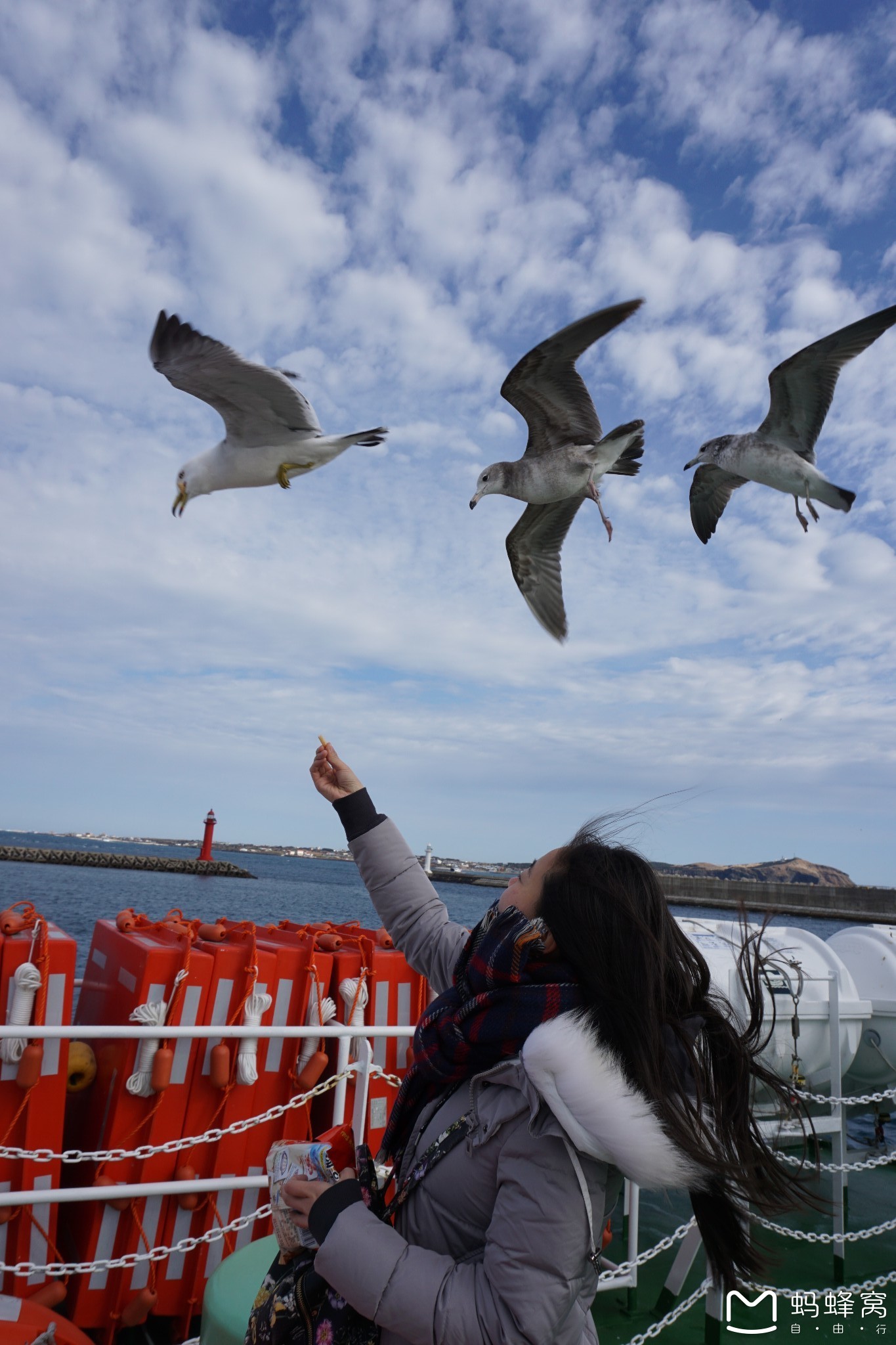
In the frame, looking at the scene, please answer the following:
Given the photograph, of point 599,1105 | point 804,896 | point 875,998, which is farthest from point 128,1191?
point 804,896

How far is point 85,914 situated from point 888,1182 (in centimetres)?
2704

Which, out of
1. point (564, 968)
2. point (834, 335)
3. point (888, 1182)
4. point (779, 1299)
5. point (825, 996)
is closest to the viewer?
point (564, 968)

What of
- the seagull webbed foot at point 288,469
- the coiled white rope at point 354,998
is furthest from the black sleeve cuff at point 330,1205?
the seagull webbed foot at point 288,469

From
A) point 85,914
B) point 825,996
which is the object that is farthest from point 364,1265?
point 85,914

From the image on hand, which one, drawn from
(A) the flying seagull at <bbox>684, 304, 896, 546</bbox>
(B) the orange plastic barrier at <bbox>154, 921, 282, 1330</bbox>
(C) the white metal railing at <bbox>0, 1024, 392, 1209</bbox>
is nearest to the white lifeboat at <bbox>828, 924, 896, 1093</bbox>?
(A) the flying seagull at <bbox>684, 304, 896, 546</bbox>

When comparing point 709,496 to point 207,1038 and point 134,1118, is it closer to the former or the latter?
point 207,1038

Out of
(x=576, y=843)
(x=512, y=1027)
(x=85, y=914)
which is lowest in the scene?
(x=85, y=914)

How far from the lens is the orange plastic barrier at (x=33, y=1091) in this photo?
2889mm

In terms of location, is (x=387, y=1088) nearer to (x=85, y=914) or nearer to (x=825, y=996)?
(x=825, y=996)

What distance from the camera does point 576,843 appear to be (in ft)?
5.53

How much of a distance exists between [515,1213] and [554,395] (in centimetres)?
538

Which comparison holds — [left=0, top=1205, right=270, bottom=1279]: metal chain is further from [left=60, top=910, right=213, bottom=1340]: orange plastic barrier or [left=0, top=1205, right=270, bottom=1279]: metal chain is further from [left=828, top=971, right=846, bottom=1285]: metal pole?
[left=828, top=971, right=846, bottom=1285]: metal pole

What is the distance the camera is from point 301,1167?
1.60 m

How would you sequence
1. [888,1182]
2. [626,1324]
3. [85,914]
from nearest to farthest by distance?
[626,1324] → [888,1182] → [85,914]
